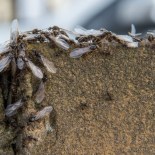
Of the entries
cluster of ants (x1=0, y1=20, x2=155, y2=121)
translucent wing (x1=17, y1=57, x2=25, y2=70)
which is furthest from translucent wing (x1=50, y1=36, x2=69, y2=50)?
translucent wing (x1=17, y1=57, x2=25, y2=70)

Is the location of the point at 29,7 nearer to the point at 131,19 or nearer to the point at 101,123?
the point at 131,19

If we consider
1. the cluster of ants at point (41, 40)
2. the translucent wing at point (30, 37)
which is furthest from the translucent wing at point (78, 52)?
the translucent wing at point (30, 37)

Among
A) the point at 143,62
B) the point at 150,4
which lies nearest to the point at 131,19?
the point at 150,4

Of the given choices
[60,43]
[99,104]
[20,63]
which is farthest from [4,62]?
[99,104]

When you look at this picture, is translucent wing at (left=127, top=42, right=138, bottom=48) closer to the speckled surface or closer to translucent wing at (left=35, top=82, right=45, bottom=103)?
the speckled surface

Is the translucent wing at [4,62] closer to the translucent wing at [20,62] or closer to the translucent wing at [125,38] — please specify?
the translucent wing at [20,62]

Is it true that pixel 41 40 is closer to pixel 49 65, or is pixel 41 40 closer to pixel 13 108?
pixel 49 65
